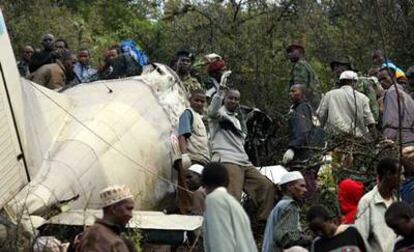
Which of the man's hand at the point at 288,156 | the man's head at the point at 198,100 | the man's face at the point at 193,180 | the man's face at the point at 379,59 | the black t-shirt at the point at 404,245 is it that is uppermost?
the man's head at the point at 198,100

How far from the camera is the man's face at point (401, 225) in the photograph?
782cm

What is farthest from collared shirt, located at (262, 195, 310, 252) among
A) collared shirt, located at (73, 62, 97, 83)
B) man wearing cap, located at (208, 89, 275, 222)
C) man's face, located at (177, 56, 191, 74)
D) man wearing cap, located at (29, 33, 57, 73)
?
man wearing cap, located at (29, 33, 57, 73)

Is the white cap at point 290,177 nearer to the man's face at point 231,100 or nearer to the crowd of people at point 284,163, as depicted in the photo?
the crowd of people at point 284,163

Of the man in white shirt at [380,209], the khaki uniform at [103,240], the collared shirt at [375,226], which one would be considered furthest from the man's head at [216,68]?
the khaki uniform at [103,240]

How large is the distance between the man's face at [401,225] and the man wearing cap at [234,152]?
4.24 m

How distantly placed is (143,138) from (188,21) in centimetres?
1076

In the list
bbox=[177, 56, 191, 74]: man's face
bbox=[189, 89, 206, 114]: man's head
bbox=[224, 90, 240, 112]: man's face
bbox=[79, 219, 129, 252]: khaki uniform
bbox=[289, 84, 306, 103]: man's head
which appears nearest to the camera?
bbox=[79, 219, 129, 252]: khaki uniform

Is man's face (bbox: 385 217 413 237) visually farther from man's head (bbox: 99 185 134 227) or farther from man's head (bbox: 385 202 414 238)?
man's head (bbox: 99 185 134 227)

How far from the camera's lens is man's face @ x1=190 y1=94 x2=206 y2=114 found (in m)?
12.8

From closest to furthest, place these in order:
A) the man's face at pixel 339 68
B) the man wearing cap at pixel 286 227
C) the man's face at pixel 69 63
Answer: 1. the man wearing cap at pixel 286 227
2. the man's face at pixel 339 68
3. the man's face at pixel 69 63

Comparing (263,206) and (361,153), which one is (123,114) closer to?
(263,206)

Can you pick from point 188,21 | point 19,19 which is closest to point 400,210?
point 188,21

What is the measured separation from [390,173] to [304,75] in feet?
19.2

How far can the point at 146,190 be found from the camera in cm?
1209
